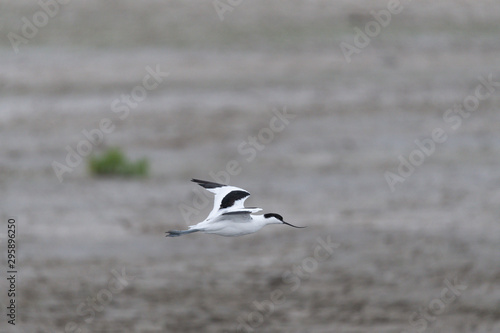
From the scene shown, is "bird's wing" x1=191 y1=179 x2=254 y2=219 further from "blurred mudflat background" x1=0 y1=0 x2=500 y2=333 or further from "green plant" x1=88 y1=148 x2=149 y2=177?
"green plant" x1=88 y1=148 x2=149 y2=177

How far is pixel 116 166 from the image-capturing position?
17.3 metres

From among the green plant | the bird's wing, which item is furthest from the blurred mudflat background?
the bird's wing

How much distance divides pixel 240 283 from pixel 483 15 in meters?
15.7

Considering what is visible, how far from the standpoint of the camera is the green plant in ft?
56.1

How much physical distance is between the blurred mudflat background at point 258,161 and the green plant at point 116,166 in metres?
0.14

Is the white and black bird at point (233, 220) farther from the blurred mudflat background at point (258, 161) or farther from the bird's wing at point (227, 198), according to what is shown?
the blurred mudflat background at point (258, 161)

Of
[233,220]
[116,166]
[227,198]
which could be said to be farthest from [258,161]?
[233,220]

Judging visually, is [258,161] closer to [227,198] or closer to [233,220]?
[227,198]

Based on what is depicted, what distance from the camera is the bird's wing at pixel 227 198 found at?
5.13m

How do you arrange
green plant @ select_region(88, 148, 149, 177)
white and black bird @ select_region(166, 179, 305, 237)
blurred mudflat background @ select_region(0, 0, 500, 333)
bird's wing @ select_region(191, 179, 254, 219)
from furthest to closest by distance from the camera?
green plant @ select_region(88, 148, 149, 177) → blurred mudflat background @ select_region(0, 0, 500, 333) → bird's wing @ select_region(191, 179, 254, 219) → white and black bird @ select_region(166, 179, 305, 237)

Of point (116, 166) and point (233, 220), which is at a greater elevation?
point (116, 166)

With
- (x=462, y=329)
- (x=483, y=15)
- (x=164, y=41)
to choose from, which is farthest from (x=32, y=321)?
(x=483, y=15)

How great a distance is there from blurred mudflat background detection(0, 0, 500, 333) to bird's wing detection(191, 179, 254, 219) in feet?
21.9

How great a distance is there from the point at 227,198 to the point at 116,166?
39.9 feet
